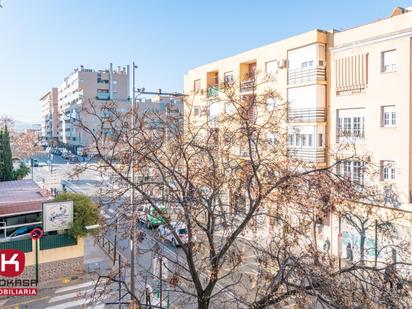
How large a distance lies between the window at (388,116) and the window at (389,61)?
1707mm

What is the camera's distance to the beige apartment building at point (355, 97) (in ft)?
50.5

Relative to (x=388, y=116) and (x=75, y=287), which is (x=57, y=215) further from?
(x=388, y=116)

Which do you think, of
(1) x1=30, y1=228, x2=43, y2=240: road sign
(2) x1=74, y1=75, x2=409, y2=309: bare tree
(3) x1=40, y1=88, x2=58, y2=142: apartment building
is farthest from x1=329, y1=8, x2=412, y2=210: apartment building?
(3) x1=40, y1=88, x2=58, y2=142: apartment building

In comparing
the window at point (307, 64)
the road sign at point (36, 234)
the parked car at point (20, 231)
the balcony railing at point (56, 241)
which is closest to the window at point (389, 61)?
the window at point (307, 64)

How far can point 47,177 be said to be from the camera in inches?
1933

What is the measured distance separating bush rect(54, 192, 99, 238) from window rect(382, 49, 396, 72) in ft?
47.8

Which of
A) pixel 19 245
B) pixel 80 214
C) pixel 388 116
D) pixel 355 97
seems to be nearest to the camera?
pixel 19 245

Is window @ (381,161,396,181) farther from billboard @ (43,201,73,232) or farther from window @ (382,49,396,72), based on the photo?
billboard @ (43,201,73,232)

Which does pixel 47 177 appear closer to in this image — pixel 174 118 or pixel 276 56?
pixel 276 56

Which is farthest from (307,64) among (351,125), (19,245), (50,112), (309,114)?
(50,112)

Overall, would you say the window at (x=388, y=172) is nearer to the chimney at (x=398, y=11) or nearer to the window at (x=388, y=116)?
the window at (x=388, y=116)

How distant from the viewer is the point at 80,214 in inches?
624

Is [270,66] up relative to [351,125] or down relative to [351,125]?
up

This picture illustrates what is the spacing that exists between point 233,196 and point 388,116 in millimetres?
11439
